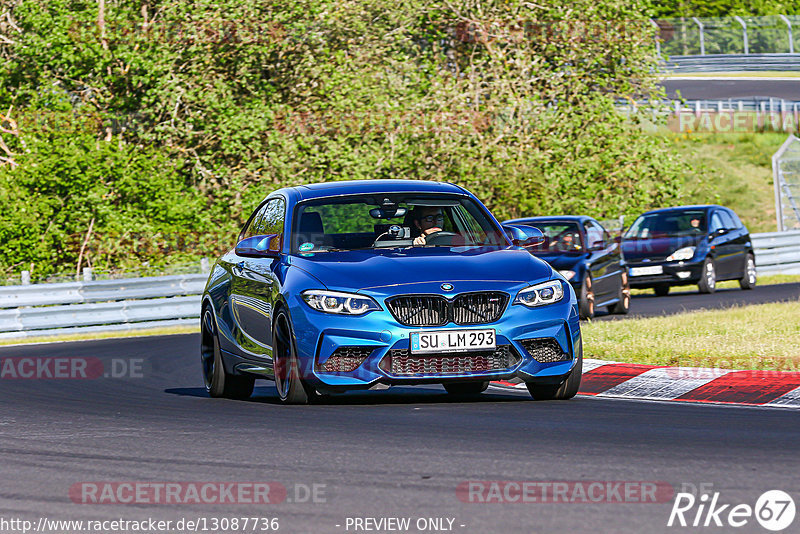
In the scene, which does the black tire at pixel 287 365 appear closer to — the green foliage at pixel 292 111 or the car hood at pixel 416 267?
the car hood at pixel 416 267

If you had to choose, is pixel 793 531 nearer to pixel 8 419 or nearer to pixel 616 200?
pixel 8 419

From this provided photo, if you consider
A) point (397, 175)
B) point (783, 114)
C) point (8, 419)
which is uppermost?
point (8, 419)

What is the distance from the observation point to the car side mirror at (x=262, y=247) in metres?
10.8

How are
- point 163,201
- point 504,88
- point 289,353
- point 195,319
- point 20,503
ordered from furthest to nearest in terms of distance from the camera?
1. point 504,88
2. point 163,201
3. point 195,319
4. point 289,353
5. point 20,503

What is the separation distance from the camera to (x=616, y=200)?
3484 centimetres

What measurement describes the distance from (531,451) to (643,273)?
19.6 m

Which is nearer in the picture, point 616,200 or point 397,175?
point 397,175

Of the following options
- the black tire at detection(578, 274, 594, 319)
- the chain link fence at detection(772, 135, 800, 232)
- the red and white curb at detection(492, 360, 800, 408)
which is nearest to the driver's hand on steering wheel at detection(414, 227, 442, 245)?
the red and white curb at detection(492, 360, 800, 408)

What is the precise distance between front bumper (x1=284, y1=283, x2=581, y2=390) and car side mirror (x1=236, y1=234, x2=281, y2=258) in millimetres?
1066

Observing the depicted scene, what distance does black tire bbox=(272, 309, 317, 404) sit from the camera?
9.89 metres

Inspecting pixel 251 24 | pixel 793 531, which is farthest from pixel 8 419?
pixel 251 24

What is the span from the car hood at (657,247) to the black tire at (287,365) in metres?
17.3

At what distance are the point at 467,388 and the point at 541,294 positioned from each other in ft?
6.70

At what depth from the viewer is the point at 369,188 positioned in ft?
36.6
